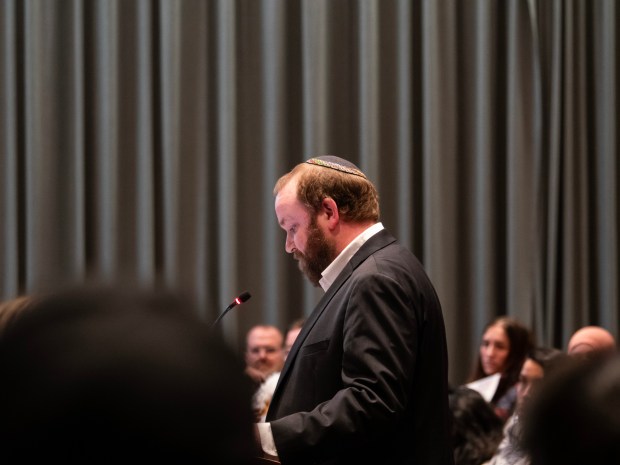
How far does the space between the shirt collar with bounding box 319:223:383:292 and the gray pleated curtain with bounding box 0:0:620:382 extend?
3.68 metres

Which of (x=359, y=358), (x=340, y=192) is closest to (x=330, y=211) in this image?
(x=340, y=192)

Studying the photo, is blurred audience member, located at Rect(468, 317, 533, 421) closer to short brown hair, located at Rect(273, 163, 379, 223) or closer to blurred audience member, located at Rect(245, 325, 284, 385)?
blurred audience member, located at Rect(245, 325, 284, 385)

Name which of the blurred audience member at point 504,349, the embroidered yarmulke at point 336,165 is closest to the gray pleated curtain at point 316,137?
the blurred audience member at point 504,349

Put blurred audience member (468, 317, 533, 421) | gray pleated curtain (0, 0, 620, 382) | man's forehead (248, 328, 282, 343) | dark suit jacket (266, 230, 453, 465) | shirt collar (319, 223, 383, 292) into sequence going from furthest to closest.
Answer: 1. gray pleated curtain (0, 0, 620, 382)
2. man's forehead (248, 328, 282, 343)
3. blurred audience member (468, 317, 533, 421)
4. shirt collar (319, 223, 383, 292)
5. dark suit jacket (266, 230, 453, 465)

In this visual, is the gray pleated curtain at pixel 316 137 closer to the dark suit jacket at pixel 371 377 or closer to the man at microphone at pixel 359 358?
the man at microphone at pixel 359 358

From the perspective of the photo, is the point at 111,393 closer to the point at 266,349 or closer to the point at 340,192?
the point at 340,192

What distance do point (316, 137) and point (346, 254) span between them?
3844 mm

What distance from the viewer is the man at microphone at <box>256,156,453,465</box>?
1957 mm

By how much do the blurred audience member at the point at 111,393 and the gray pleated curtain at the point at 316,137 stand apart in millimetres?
5447

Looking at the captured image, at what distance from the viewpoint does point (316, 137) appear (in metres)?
6.09

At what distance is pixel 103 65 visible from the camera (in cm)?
603

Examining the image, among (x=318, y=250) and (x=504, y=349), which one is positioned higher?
(x=318, y=250)

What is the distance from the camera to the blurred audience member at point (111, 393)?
0.49 metres

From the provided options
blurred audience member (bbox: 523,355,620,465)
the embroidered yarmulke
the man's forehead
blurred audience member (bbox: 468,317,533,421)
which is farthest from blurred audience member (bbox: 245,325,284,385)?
blurred audience member (bbox: 523,355,620,465)
